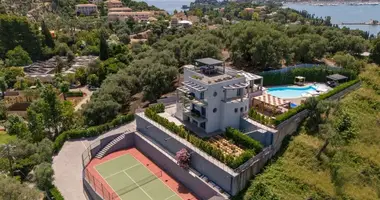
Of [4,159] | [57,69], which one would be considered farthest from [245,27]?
[57,69]

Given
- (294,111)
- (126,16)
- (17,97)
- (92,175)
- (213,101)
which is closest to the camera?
(92,175)

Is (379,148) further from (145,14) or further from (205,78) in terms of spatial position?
(145,14)

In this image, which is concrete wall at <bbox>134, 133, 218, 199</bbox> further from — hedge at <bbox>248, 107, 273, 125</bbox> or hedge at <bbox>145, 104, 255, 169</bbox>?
hedge at <bbox>248, 107, 273, 125</bbox>

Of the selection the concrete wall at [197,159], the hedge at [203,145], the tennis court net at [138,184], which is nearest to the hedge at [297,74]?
the hedge at [203,145]

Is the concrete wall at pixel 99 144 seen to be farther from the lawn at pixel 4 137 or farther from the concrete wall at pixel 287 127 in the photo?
the concrete wall at pixel 287 127

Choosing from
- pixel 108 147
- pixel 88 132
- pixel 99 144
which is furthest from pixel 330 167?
pixel 88 132

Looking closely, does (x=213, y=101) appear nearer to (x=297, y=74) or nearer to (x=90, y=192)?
(x=90, y=192)
